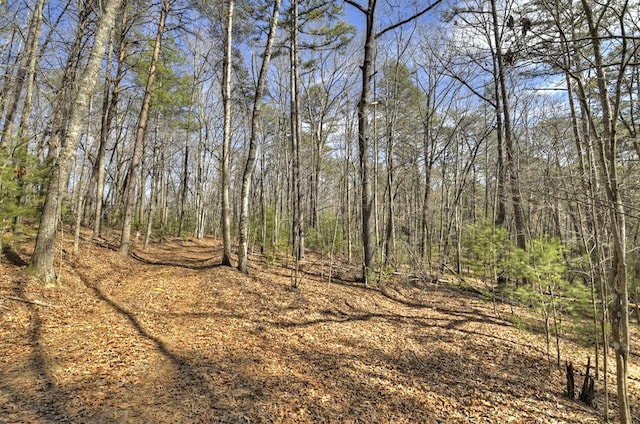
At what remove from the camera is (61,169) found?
5512 millimetres

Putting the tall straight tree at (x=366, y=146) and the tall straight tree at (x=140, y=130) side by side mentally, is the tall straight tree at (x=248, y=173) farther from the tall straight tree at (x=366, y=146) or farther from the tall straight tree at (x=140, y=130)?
the tall straight tree at (x=140, y=130)

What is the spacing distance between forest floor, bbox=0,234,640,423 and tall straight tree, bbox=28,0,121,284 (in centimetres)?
38

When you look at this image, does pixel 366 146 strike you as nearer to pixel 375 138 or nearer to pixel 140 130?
pixel 375 138

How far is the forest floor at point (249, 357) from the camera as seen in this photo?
10.1 feet

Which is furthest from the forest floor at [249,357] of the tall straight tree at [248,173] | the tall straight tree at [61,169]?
the tall straight tree at [248,173]

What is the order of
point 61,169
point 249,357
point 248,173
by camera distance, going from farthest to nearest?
1. point 248,173
2. point 61,169
3. point 249,357

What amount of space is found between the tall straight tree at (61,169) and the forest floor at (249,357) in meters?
0.38

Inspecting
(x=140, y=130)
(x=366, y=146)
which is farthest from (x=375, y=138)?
(x=140, y=130)

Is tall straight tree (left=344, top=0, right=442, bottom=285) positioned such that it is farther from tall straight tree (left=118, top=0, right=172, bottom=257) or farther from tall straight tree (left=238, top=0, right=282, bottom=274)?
tall straight tree (left=118, top=0, right=172, bottom=257)

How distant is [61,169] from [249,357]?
4.90 meters

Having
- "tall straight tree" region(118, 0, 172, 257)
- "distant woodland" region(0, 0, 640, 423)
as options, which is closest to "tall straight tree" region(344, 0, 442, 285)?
"distant woodland" region(0, 0, 640, 423)

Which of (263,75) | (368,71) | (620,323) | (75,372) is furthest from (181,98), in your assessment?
(620,323)

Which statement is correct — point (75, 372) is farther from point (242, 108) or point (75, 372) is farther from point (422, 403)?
point (242, 108)

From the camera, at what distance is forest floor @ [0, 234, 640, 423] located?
3088 millimetres
